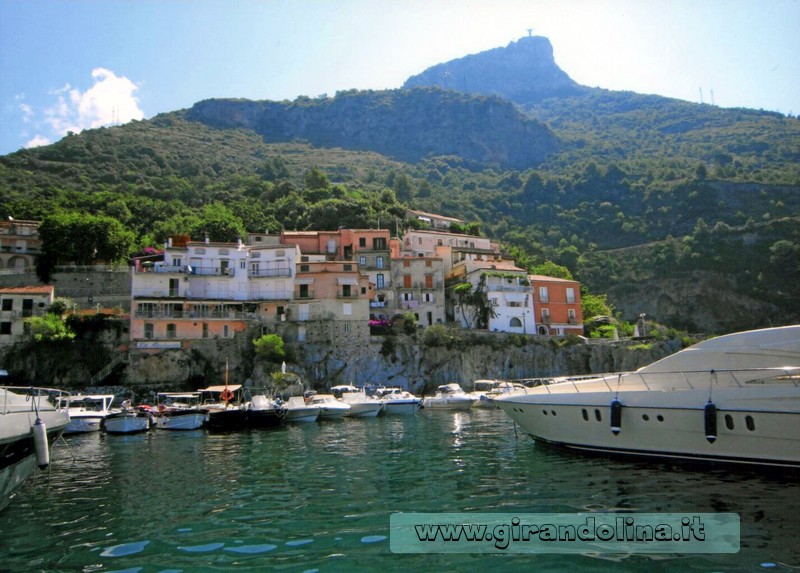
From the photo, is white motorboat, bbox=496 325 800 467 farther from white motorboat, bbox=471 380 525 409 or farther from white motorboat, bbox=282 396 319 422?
white motorboat, bbox=471 380 525 409

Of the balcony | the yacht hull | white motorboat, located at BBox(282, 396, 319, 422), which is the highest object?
the balcony

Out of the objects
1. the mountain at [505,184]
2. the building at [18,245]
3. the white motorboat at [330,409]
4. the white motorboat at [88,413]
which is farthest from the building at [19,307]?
the white motorboat at [330,409]

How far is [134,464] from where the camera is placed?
71.2 ft

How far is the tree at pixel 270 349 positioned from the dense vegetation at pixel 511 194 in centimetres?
2127

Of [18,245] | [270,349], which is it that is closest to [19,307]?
[18,245]

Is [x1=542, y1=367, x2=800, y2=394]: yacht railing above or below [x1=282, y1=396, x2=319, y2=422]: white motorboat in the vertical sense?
above

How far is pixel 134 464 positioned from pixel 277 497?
9.56 metres

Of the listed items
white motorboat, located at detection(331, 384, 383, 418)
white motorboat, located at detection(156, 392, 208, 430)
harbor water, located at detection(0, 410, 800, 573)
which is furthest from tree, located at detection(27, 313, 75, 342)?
harbor water, located at detection(0, 410, 800, 573)

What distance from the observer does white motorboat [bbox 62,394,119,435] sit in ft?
115

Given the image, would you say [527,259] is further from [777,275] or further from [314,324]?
[314,324]

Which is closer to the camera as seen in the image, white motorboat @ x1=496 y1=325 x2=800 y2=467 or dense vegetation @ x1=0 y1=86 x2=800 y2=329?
white motorboat @ x1=496 y1=325 x2=800 y2=467

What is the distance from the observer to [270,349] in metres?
Result: 48.6

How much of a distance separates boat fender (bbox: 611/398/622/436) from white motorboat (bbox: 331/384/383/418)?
23582mm

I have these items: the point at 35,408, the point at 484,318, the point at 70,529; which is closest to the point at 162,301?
the point at 484,318
